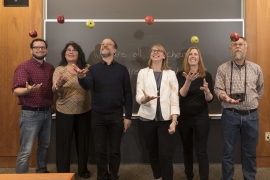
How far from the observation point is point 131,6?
335 centimetres

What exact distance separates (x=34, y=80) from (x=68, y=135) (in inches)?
26.9

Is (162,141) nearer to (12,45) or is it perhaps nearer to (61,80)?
(61,80)


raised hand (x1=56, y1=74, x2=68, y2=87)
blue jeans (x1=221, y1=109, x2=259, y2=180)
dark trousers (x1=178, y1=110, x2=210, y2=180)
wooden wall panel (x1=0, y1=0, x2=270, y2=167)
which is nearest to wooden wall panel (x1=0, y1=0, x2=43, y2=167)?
wooden wall panel (x1=0, y1=0, x2=270, y2=167)

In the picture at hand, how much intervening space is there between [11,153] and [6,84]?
0.89 m

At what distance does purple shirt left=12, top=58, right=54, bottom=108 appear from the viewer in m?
2.67

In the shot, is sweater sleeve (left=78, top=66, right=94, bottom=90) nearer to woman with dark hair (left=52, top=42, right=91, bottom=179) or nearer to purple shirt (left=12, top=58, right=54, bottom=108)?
woman with dark hair (left=52, top=42, right=91, bottom=179)

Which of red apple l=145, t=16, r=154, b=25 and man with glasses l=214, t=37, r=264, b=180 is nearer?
man with glasses l=214, t=37, r=264, b=180

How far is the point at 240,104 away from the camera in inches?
102

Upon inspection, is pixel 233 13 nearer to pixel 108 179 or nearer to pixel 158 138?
pixel 158 138

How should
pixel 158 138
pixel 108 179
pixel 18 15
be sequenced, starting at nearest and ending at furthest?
pixel 158 138 < pixel 108 179 < pixel 18 15

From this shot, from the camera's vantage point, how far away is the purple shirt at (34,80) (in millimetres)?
2674

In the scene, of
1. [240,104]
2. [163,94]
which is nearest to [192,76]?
[163,94]

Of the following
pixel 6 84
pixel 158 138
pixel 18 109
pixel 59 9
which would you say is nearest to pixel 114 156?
pixel 158 138

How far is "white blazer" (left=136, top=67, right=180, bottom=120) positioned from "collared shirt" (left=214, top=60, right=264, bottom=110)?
1.49ft
